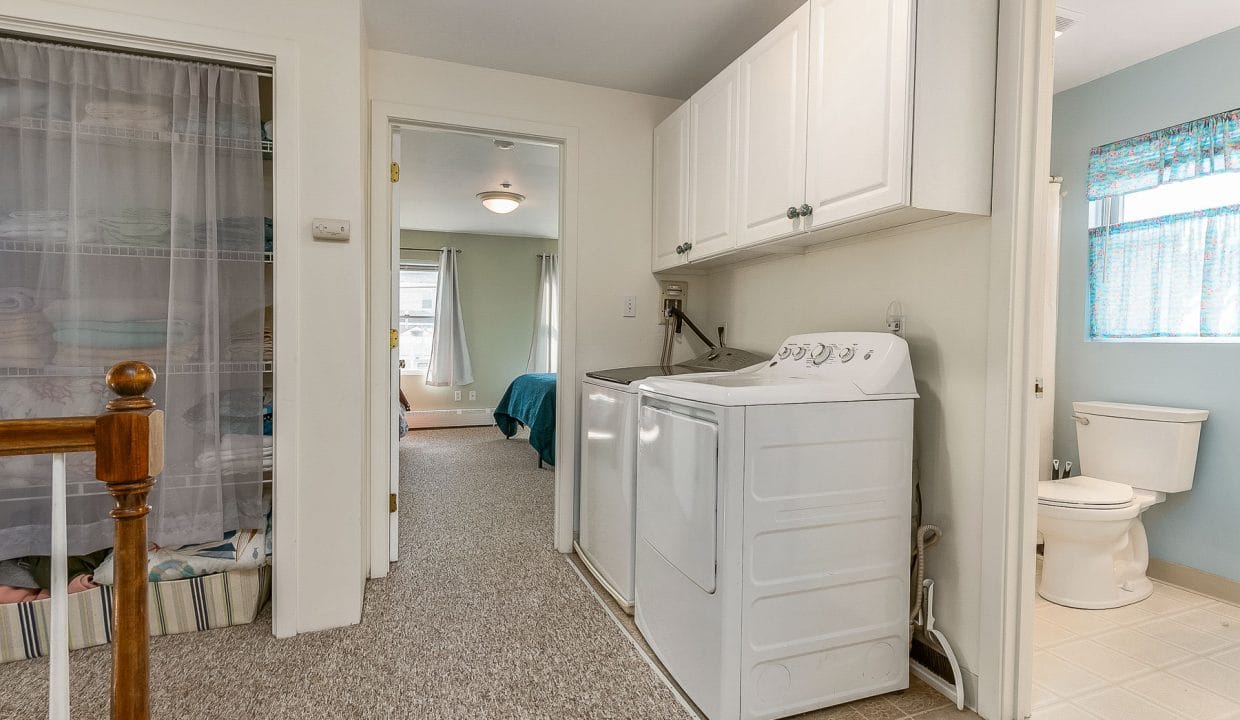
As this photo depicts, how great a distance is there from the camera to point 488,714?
5.17ft

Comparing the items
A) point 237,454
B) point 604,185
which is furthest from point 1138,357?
point 237,454

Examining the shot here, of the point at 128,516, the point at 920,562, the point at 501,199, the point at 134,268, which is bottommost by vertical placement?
the point at 920,562

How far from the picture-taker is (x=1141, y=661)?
1.85 meters

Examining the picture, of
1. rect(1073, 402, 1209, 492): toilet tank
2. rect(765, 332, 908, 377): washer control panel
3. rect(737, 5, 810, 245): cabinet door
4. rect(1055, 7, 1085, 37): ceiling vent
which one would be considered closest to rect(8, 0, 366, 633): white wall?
rect(737, 5, 810, 245): cabinet door

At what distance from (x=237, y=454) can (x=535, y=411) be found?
262 centimetres

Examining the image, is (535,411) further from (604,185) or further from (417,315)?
(417,315)

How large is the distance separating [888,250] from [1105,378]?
5.44 ft

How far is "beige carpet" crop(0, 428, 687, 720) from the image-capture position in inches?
63.0

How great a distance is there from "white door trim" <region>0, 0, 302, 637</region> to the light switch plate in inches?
2.5

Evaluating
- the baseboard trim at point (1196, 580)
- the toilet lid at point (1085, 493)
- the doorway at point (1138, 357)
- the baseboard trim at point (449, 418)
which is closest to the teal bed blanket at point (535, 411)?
the baseboard trim at point (449, 418)

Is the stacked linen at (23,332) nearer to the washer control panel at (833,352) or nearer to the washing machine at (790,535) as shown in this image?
the washing machine at (790,535)

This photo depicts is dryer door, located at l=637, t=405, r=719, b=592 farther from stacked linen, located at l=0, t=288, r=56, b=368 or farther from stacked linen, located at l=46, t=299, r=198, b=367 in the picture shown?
stacked linen, located at l=0, t=288, r=56, b=368

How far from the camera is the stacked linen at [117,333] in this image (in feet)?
5.98

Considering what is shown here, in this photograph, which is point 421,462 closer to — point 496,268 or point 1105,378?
point 496,268
